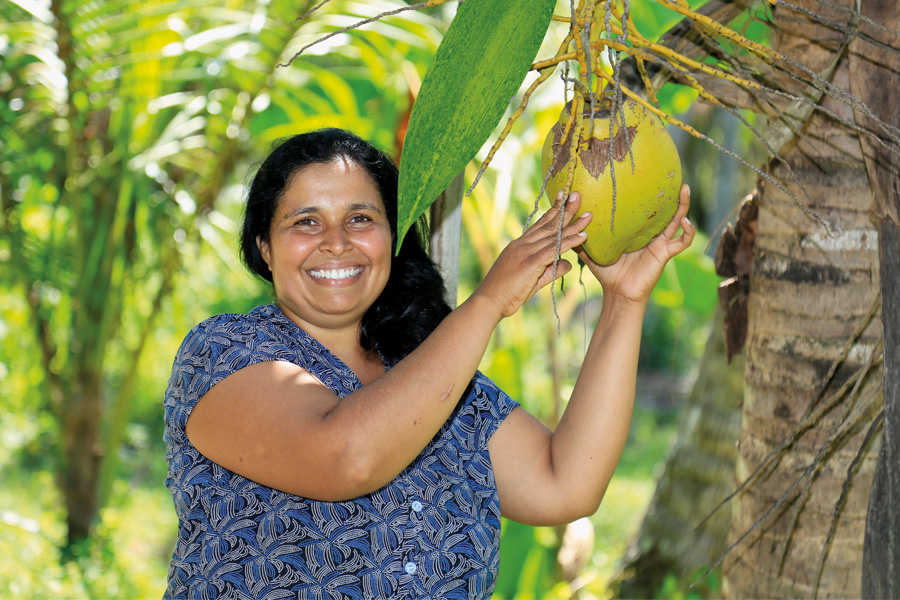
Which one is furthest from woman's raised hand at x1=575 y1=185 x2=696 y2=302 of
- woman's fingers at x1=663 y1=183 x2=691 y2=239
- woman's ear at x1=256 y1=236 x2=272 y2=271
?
woman's ear at x1=256 y1=236 x2=272 y2=271

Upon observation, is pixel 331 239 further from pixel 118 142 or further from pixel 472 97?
pixel 118 142

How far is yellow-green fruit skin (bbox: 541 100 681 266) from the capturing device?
80 centimetres

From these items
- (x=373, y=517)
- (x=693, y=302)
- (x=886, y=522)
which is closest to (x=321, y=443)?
(x=373, y=517)

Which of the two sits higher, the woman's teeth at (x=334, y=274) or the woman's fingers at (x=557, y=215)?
the woman's fingers at (x=557, y=215)

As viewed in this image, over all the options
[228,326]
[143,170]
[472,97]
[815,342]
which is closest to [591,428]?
[815,342]

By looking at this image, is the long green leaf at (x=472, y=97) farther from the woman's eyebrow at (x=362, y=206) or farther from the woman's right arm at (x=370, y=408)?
the woman's eyebrow at (x=362, y=206)

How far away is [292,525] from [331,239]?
38cm

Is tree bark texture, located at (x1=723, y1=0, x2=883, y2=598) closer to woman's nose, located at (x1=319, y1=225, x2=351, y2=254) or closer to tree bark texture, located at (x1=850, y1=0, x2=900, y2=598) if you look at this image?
tree bark texture, located at (x1=850, y1=0, x2=900, y2=598)

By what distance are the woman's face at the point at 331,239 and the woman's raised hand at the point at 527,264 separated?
26cm

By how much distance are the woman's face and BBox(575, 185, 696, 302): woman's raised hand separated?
1.03 ft

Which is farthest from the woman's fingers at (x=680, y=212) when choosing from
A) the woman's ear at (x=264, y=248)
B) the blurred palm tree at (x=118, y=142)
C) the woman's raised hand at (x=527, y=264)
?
the blurred palm tree at (x=118, y=142)

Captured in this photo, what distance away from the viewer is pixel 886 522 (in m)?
0.84

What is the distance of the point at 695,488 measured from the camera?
265 centimetres

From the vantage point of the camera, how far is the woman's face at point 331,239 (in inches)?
45.7
